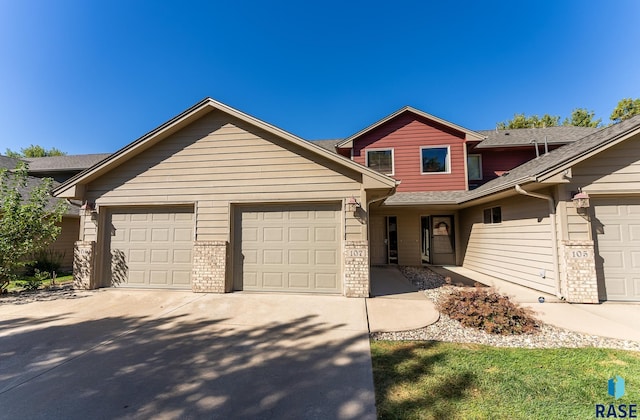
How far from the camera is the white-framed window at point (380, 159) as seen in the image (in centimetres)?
1181

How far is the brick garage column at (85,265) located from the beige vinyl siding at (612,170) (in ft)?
40.9

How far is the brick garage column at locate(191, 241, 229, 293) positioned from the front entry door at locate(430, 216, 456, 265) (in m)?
9.00

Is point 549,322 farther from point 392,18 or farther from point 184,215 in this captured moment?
point 392,18

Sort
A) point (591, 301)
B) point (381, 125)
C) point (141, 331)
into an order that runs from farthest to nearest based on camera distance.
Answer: point (381, 125) < point (591, 301) < point (141, 331)

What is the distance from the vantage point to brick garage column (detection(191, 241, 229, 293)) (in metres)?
6.78

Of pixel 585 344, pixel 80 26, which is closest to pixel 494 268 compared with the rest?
pixel 585 344

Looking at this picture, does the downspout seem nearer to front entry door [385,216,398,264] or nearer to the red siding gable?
the red siding gable

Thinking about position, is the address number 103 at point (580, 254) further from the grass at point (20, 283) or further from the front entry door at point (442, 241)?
the grass at point (20, 283)

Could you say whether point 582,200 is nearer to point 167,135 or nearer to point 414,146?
point 414,146

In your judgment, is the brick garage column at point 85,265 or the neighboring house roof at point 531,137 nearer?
the brick garage column at point 85,265

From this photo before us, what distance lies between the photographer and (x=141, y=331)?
4.33 metres

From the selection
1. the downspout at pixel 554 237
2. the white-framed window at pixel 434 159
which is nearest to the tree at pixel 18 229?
the downspout at pixel 554 237

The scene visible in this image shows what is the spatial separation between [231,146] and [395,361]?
250 inches

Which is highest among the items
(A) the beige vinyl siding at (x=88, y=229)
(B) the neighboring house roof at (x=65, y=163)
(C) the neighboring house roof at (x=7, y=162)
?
(B) the neighboring house roof at (x=65, y=163)
